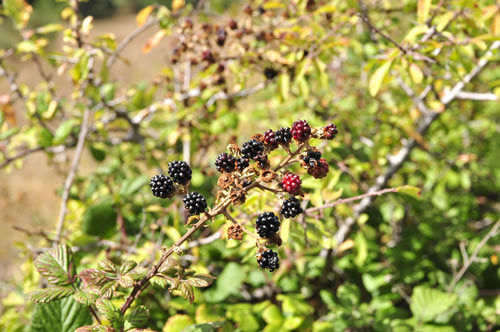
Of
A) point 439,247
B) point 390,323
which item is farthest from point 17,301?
point 439,247

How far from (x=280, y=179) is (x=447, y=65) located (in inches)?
48.2

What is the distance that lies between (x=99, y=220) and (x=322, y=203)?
1211mm

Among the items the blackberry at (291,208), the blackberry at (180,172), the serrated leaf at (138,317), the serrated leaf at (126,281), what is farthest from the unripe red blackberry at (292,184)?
the serrated leaf at (138,317)

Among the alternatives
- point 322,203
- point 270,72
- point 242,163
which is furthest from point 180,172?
point 270,72

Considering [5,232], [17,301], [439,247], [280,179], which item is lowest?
[5,232]

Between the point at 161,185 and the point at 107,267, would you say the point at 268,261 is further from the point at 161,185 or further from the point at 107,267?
the point at 107,267

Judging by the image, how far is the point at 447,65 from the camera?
1.96m

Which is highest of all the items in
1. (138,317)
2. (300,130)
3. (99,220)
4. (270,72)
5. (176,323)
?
(300,130)

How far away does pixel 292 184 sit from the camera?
1.16m

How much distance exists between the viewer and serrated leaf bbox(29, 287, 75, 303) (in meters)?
1.24

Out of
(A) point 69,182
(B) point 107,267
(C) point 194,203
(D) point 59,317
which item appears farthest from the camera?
(A) point 69,182

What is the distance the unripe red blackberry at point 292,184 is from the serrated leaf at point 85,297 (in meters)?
0.68

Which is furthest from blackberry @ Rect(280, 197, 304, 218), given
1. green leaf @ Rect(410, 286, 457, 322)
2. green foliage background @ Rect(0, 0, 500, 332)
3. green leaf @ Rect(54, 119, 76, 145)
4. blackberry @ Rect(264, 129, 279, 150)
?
green leaf @ Rect(54, 119, 76, 145)

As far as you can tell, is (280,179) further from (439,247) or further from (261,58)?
(439,247)
